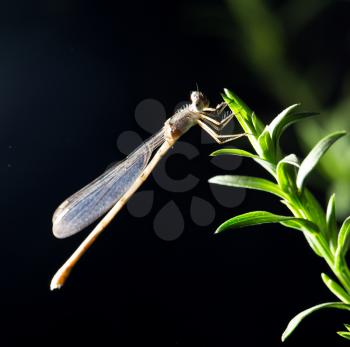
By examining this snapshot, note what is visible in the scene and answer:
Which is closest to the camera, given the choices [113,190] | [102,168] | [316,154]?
[316,154]

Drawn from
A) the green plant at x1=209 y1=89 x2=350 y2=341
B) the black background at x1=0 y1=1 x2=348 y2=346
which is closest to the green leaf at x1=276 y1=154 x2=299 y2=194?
the green plant at x1=209 y1=89 x2=350 y2=341

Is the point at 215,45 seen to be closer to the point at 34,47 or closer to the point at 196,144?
the point at 196,144

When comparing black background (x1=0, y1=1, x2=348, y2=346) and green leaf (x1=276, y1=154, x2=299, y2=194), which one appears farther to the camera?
black background (x1=0, y1=1, x2=348, y2=346)

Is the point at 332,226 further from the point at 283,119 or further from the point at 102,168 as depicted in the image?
the point at 102,168

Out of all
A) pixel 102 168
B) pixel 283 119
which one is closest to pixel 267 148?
pixel 283 119

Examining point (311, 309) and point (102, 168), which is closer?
point (311, 309)

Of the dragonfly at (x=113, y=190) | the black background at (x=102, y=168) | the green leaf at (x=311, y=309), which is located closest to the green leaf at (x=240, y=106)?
the green leaf at (x=311, y=309)

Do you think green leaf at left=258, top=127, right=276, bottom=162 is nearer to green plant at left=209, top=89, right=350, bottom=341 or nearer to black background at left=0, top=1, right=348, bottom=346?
green plant at left=209, top=89, right=350, bottom=341
